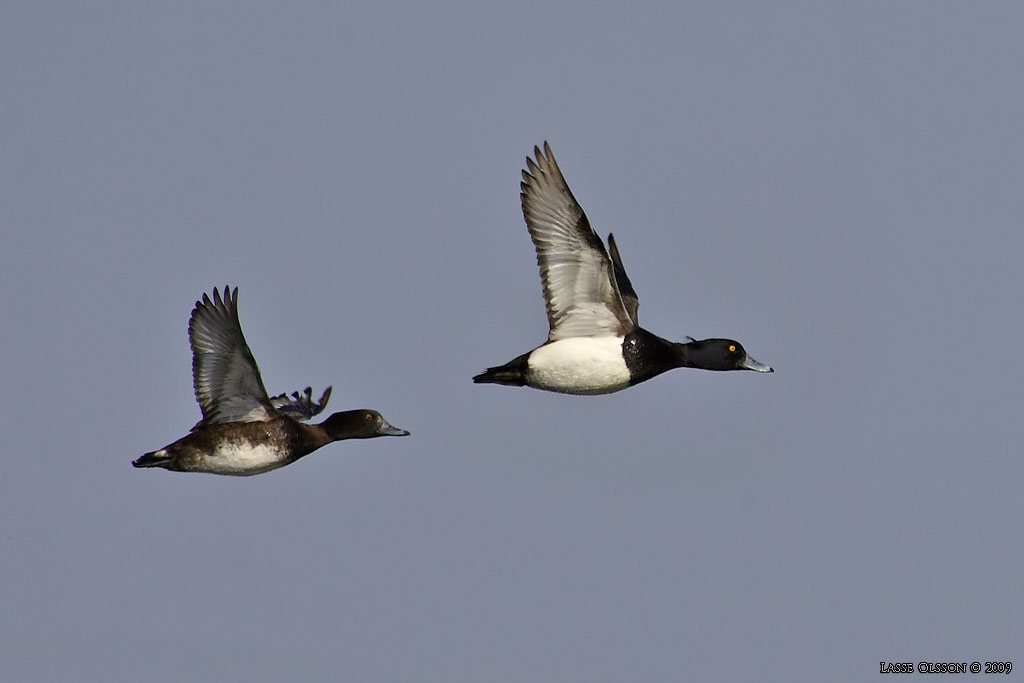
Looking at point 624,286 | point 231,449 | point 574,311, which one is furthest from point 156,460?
point 624,286

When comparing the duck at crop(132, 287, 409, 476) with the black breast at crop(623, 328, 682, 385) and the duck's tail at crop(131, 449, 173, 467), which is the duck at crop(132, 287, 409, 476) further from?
the black breast at crop(623, 328, 682, 385)

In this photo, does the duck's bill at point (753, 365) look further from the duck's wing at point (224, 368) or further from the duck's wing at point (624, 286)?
the duck's wing at point (224, 368)

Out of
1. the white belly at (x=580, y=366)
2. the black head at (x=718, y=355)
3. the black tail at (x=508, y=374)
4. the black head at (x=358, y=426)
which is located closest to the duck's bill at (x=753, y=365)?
the black head at (x=718, y=355)

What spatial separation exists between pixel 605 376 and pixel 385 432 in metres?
2.64

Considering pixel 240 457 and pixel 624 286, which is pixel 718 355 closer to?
pixel 624 286

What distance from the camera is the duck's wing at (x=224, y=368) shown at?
21.3 metres

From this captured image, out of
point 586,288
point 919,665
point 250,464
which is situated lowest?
point 919,665

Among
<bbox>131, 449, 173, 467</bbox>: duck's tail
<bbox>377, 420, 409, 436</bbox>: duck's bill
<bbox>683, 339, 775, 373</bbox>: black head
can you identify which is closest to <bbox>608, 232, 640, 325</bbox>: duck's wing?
<bbox>683, 339, 775, 373</bbox>: black head

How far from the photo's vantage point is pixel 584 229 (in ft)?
69.5

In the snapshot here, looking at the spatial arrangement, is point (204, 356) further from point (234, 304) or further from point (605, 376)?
point (605, 376)

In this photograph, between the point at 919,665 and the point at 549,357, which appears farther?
the point at 919,665

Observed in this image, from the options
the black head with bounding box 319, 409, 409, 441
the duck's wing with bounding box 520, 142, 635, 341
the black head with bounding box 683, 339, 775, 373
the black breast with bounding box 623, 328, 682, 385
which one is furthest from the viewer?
the black head with bounding box 683, 339, 775, 373

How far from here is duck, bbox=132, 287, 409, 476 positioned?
839 inches

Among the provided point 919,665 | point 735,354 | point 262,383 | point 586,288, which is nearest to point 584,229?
point 586,288
